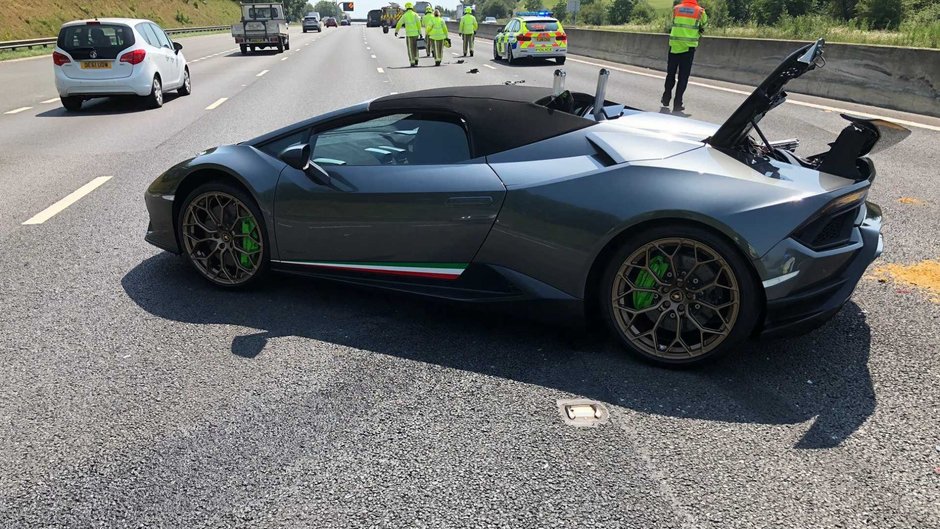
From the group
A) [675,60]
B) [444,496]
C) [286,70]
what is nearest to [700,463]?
[444,496]

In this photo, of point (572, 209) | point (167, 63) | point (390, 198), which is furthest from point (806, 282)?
point (167, 63)

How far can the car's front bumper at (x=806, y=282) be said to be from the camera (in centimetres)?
315

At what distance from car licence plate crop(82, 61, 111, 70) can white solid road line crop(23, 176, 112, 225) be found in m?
6.38

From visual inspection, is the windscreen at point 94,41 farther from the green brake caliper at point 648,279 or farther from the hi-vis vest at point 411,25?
the green brake caliper at point 648,279

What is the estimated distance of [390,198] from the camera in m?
3.93

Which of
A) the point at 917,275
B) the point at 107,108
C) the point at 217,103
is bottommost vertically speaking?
the point at 107,108

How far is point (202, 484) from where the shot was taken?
108 inches

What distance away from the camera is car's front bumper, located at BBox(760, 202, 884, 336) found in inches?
124

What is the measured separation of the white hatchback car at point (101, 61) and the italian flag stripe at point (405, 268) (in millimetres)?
11208

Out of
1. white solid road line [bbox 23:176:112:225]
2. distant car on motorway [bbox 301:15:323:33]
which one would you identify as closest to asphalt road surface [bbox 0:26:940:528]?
white solid road line [bbox 23:176:112:225]

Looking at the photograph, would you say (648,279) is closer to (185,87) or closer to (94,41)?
(94,41)

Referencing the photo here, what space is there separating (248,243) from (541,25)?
21.0 m

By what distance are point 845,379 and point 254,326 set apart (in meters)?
3.14

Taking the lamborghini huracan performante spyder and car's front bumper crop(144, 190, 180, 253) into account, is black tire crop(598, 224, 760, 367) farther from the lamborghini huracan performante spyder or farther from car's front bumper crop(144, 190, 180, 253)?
car's front bumper crop(144, 190, 180, 253)
